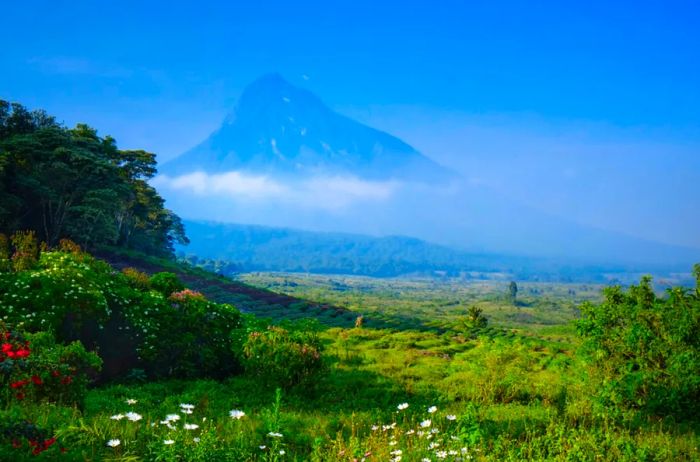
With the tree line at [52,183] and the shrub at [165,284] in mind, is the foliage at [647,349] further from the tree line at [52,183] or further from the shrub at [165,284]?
the tree line at [52,183]

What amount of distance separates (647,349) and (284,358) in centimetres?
797

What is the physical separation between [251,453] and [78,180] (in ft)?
126

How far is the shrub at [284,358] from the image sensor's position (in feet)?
39.5

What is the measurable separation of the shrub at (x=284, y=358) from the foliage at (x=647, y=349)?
20.8 ft

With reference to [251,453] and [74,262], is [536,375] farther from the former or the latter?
[74,262]

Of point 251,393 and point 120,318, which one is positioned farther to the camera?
point 120,318

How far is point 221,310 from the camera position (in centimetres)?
1602

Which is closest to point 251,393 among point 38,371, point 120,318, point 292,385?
point 292,385

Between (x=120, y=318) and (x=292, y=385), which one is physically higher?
(x=120, y=318)


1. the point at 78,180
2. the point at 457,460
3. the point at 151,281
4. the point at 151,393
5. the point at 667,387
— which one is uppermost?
the point at 78,180

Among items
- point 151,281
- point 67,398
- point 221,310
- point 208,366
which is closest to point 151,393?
point 208,366

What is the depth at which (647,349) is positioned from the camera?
1030 centimetres

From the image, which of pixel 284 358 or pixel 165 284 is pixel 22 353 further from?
pixel 165 284

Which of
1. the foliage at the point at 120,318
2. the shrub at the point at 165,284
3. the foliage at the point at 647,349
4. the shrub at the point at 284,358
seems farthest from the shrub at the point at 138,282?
Answer: the foliage at the point at 647,349
